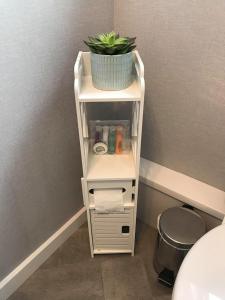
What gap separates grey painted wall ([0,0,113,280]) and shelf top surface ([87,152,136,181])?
0.50ft

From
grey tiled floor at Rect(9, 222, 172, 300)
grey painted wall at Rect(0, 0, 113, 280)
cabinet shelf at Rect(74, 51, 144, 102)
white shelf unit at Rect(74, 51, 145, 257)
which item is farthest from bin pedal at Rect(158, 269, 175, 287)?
cabinet shelf at Rect(74, 51, 144, 102)

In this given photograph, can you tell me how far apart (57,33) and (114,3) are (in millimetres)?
324

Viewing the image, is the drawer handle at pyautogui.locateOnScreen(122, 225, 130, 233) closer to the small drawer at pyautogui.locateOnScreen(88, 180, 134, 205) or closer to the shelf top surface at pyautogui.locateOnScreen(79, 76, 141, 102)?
the small drawer at pyautogui.locateOnScreen(88, 180, 134, 205)

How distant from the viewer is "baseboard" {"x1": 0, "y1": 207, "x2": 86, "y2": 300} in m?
1.08

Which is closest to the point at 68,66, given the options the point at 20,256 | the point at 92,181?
the point at 92,181

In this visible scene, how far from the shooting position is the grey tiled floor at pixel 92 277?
1112mm

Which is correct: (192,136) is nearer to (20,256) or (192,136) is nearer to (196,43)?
(196,43)

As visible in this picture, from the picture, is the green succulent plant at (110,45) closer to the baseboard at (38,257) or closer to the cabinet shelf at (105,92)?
the cabinet shelf at (105,92)

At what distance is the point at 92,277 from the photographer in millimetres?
1181

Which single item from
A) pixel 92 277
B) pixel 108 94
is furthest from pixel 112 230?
pixel 108 94

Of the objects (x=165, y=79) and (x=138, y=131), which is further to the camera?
(x=165, y=79)

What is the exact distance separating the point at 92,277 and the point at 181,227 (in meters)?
0.48

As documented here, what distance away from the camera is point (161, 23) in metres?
0.96

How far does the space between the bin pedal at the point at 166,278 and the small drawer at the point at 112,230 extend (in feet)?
0.61
